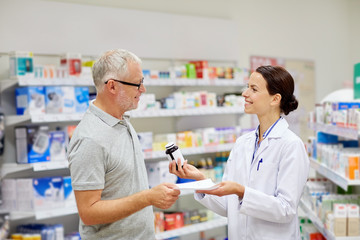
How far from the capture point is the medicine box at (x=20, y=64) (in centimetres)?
414

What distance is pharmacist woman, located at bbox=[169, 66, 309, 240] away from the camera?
7.73 feet

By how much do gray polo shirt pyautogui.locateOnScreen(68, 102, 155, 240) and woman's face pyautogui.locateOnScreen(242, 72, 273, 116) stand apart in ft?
2.29

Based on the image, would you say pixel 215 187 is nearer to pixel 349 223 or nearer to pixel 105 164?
pixel 105 164

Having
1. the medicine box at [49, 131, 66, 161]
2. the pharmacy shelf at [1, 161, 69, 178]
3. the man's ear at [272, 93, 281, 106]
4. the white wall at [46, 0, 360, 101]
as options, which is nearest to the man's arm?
the man's ear at [272, 93, 281, 106]

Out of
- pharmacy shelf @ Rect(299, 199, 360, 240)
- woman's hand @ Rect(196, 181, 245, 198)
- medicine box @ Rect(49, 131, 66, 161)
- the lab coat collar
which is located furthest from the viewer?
medicine box @ Rect(49, 131, 66, 161)

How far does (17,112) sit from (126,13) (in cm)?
184

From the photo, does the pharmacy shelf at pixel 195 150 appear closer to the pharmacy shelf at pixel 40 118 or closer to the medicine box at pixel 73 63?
the pharmacy shelf at pixel 40 118

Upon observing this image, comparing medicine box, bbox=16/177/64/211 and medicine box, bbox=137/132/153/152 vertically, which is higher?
medicine box, bbox=137/132/153/152

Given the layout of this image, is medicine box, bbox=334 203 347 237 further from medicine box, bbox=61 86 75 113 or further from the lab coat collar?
medicine box, bbox=61 86 75 113

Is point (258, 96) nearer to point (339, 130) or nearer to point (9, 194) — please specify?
point (339, 130)

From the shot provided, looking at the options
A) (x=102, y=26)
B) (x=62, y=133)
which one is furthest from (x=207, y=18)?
(x=62, y=133)

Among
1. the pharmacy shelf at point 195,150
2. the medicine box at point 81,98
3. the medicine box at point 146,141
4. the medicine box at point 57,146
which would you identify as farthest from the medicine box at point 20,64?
the pharmacy shelf at point 195,150

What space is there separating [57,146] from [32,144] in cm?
23

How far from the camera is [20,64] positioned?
4164 millimetres
